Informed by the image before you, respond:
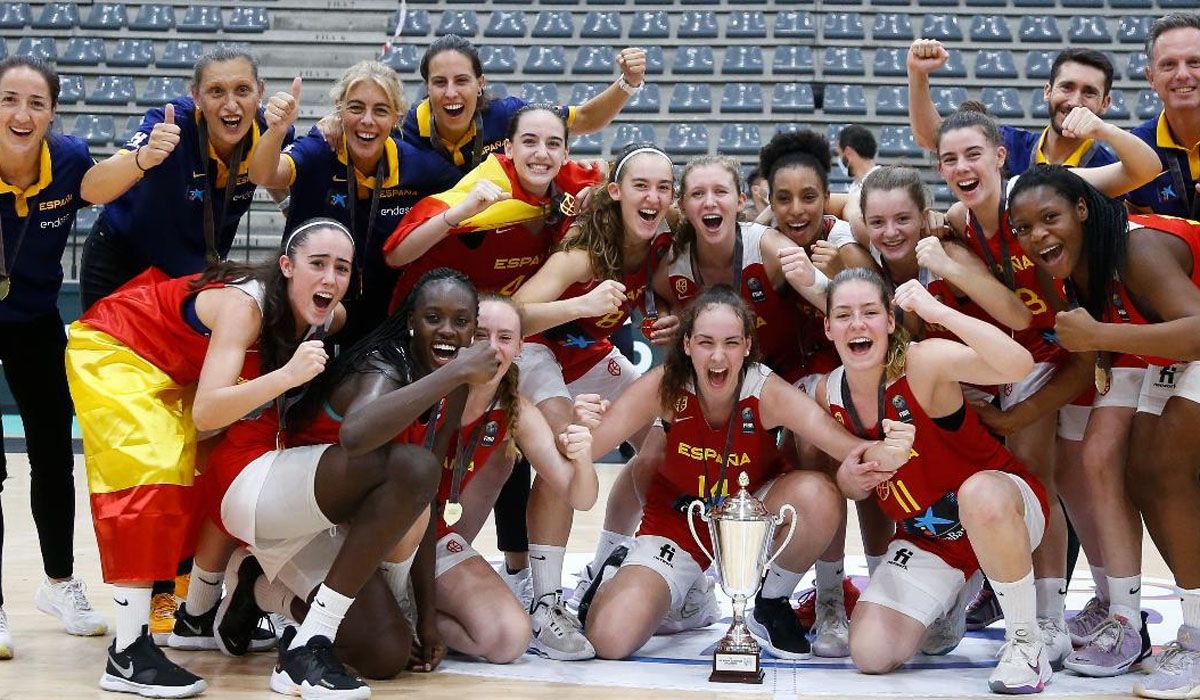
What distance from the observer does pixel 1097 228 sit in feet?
12.9

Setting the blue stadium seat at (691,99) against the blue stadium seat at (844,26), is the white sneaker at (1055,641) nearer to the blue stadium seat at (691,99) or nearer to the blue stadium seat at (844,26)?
the blue stadium seat at (691,99)

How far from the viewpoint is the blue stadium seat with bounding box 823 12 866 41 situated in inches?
553

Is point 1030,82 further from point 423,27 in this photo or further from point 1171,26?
point 1171,26

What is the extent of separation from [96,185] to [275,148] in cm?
59

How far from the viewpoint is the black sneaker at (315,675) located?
3559 mm

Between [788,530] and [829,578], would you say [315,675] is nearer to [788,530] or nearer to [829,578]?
[788,530]

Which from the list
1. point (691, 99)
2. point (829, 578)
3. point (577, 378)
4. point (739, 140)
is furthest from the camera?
point (691, 99)

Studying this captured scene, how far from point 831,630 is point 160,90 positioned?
37.2 feet

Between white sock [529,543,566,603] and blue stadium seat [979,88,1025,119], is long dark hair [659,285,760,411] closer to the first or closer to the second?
white sock [529,543,566,603]

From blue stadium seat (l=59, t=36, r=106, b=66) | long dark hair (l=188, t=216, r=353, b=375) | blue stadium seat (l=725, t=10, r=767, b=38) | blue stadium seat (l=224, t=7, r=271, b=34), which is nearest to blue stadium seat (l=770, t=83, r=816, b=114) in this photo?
blue stadium seat (l=725, t=10, r=767, b=38)

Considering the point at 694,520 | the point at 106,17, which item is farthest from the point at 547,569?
the point at 106,17

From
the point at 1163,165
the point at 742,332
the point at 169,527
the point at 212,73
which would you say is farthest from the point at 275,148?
the point at 1163,165

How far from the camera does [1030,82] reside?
1341cm

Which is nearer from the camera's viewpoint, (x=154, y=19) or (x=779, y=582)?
(x=779, y=582)
